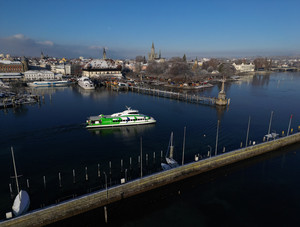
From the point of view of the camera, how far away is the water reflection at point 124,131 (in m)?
37.2

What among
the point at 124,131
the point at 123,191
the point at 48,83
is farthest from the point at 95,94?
the point at 123,191

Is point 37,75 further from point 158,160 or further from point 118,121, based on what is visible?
point 158,160

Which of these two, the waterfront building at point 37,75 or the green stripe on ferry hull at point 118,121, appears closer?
the green stripe on ferry hull at point 118,121

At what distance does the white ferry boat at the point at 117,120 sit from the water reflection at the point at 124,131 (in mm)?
876

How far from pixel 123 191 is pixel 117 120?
22.5 m

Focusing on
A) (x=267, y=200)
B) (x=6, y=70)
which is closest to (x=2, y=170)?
(x=267, y=200)

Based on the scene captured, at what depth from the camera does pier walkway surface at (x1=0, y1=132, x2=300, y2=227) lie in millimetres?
16312

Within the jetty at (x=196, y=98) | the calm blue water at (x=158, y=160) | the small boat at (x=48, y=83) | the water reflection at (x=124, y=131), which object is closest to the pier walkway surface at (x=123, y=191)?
the calm blue water at (x=158, y=160)

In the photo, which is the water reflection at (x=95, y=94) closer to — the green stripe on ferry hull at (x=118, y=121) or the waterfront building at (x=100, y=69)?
the green stripe on ferry hull at (x=118, y=121)

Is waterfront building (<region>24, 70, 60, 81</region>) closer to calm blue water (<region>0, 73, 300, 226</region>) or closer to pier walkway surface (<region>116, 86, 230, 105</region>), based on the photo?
Answer: pier walkway surface (<region>116, 86, 230, 105</region>)

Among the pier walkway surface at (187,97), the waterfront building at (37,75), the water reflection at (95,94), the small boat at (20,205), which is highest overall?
the waterfront building at (37,75)

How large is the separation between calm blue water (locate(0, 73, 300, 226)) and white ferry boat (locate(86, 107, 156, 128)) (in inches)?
66.9

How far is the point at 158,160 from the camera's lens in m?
27.0

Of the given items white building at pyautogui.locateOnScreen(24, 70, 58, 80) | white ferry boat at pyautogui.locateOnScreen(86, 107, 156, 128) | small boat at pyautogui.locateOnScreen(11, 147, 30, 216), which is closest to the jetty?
white ferry boat at pyautogui.locateOnScreen(86, 107, 156, 128)
